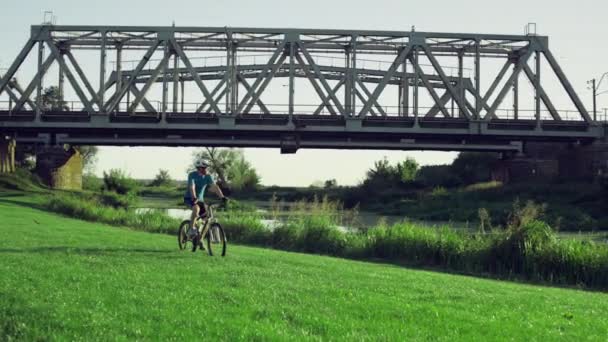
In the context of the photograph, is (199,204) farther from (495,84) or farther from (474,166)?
(474,166)

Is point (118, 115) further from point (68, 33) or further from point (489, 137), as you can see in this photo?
point (489, 137)

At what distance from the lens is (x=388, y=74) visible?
57031 millimetres

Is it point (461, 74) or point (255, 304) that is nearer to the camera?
point (255, 304)

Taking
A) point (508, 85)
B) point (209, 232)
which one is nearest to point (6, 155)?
point (508, 85)

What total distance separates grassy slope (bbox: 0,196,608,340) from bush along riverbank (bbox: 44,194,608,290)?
5419 millimetres

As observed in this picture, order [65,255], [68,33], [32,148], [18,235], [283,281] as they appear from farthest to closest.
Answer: [32,148]
[68,33]
[18,235]
[65,255]
[283,281]

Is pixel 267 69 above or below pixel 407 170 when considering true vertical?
above

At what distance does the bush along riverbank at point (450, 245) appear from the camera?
17016 mm

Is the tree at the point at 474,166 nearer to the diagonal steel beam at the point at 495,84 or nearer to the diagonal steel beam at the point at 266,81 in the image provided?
the diagonal steel beam at the point at 495,84

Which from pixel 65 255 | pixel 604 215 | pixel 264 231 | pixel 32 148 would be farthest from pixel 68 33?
pixel 65 255

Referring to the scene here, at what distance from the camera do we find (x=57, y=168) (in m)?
55.1

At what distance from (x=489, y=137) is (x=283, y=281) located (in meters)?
48.6

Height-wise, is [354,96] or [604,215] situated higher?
[354,96]

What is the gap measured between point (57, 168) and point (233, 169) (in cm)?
3248
